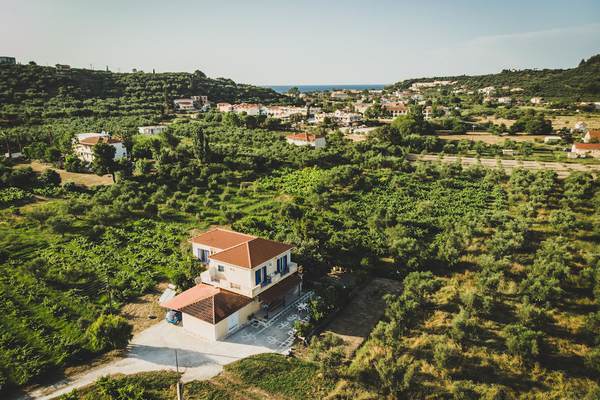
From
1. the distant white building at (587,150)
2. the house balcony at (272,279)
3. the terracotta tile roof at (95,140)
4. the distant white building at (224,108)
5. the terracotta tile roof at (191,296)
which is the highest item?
the distant white building at (224,108)

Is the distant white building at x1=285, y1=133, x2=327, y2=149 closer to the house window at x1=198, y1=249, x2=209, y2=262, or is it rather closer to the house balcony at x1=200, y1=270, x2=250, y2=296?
the house window at x1=198, y1=249, x2=209, y2=262

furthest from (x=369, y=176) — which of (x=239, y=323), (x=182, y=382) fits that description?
(x=182, y=382)

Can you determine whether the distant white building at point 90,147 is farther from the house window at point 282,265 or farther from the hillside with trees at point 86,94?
the house window at point 282,265

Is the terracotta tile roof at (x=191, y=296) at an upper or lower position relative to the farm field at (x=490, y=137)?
lower

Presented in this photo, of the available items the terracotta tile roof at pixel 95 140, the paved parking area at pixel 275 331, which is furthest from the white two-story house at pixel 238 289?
the terracotta tile roof at pixel 95 140

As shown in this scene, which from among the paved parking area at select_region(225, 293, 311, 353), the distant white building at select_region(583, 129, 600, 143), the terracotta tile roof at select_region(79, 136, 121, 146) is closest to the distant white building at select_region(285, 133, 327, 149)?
the terracotta tile roof at select_region(79, 136, 121, 146)

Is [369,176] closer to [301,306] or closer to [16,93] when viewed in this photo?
[301,306]
